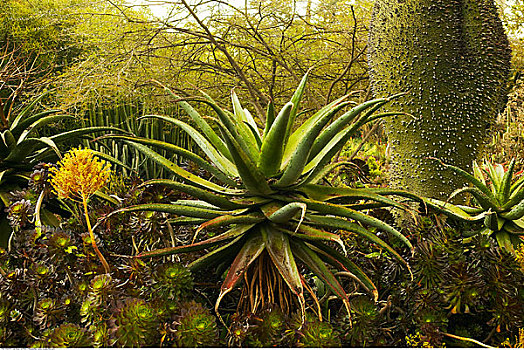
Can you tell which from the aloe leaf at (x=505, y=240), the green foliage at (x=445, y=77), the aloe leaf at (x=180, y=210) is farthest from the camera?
the green foliage at (x=445, y=77)

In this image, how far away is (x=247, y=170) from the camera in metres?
1.25

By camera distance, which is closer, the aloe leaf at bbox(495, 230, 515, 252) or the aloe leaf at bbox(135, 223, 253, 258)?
the aloe leaf at bbox(135, 223, 253, 258)

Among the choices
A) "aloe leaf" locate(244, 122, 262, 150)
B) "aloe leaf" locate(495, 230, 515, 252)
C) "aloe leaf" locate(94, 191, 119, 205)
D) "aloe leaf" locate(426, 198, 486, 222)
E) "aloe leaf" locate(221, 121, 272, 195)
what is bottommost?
"aloe leaf" locate(495, 230, 515, 252)

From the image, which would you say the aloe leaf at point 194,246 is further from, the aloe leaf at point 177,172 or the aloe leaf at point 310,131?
the aloe leaf at point 310,131

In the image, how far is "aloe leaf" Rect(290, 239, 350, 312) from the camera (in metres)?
1.25

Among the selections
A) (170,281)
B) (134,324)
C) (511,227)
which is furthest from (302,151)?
(511,227)

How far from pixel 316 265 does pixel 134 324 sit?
521 mm

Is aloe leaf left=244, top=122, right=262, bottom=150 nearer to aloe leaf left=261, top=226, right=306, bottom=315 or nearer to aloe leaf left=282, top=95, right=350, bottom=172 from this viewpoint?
aloe leaf left=282, top=95, right=350, bottom=172

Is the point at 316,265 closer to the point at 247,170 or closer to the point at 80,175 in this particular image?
the point at 247,170

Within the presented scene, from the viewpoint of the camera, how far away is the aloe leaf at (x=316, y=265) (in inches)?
49.0

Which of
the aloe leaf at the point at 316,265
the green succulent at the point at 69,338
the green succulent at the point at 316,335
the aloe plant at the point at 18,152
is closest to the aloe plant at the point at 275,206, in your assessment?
the aloe leaf at the point at 316,265

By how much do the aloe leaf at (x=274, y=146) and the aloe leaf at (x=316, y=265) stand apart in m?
0.23

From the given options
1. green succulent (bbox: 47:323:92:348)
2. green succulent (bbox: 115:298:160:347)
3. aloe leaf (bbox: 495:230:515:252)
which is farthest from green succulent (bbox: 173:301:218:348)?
aloe leaf (bbox: 495:230:515:252)

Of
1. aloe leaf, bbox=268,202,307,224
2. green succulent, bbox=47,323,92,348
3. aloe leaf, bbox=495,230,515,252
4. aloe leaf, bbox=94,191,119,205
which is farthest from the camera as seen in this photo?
aloe leaf, bbox=94,191,119,205
